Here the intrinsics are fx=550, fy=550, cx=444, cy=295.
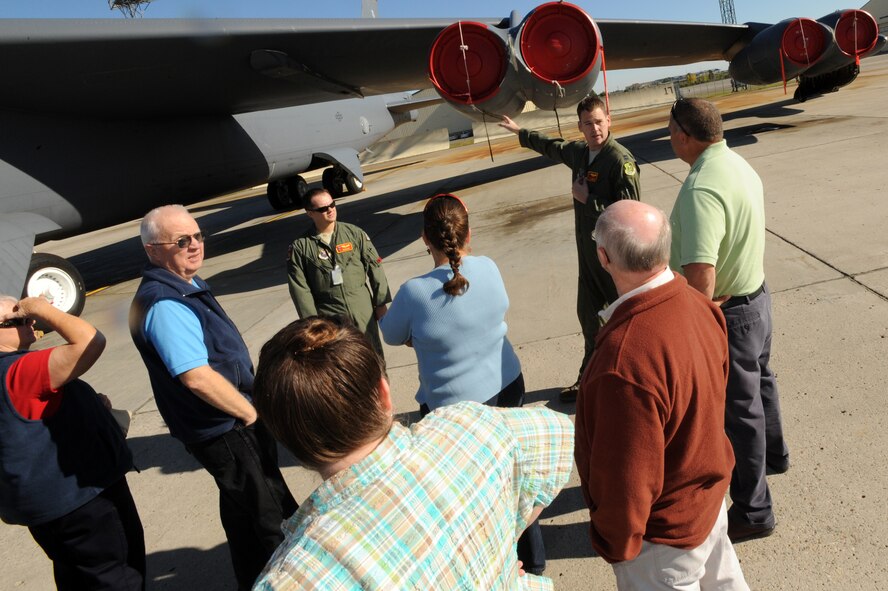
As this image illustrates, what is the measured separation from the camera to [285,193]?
16.4 meters

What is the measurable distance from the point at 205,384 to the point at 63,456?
603 millimetres

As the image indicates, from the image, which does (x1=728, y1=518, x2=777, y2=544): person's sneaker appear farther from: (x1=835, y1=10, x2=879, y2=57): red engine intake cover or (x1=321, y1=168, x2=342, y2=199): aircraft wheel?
(x1=321, y1=168, x2=342, y2=199): aircraft wheel

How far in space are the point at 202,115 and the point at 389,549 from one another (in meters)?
9.81

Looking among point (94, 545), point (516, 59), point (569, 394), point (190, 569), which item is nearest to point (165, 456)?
point (190, 569)

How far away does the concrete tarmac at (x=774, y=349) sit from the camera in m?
2.41

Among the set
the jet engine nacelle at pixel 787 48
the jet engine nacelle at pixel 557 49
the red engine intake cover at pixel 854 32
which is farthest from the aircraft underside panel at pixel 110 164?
the red engine intake cover at pixel 854 32

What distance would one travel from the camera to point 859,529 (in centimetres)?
229

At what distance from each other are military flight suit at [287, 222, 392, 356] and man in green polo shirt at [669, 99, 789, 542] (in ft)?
6.39

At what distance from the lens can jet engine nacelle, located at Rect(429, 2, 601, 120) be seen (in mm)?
5578

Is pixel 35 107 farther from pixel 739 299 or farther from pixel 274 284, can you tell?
pixel 739 299

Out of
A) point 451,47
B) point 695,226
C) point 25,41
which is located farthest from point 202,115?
point 695,226

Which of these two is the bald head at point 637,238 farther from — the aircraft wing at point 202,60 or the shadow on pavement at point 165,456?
the aircraft wing at point 202,60

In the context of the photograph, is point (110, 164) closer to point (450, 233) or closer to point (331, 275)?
point (331, 275)

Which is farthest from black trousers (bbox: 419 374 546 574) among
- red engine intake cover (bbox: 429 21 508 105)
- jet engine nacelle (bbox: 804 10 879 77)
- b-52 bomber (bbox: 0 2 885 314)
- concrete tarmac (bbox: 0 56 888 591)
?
jet engine nacelle (bbox: 804 10 879 77)
